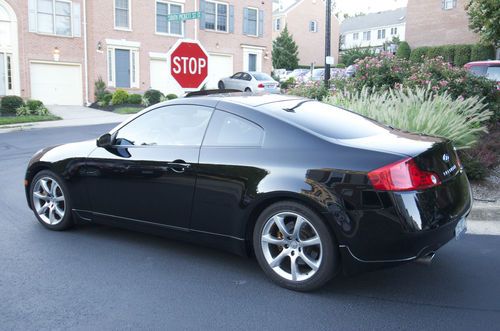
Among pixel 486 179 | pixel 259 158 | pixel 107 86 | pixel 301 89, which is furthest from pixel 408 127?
pixel 107 86

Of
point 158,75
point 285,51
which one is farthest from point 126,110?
point 285,51

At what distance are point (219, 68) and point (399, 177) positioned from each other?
2944 centimetres

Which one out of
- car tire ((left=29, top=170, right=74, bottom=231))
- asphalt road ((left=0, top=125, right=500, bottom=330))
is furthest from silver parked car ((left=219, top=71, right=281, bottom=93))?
asphalt road ((left=0, top=125, right=500, bottom=330))

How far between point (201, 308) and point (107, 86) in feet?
79.7

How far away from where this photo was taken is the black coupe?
12.3 feet

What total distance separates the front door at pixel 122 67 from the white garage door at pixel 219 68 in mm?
5680

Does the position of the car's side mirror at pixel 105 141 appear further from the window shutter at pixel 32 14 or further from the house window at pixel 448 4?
the house window at pixel 448 4

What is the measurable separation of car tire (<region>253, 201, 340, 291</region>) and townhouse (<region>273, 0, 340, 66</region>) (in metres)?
51.3

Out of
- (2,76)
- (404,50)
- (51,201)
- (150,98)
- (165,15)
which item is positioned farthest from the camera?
(404,50)

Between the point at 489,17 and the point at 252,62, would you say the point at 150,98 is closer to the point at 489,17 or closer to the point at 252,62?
the point at 252,62

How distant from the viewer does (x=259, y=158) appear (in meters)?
4.22

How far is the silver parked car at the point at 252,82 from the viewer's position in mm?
26969

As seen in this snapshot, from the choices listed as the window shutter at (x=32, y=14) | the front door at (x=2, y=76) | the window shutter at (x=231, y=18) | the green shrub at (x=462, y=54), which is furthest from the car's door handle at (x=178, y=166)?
the green shrub at (x=462, y=54)

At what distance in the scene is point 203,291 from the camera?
13.5 feet
